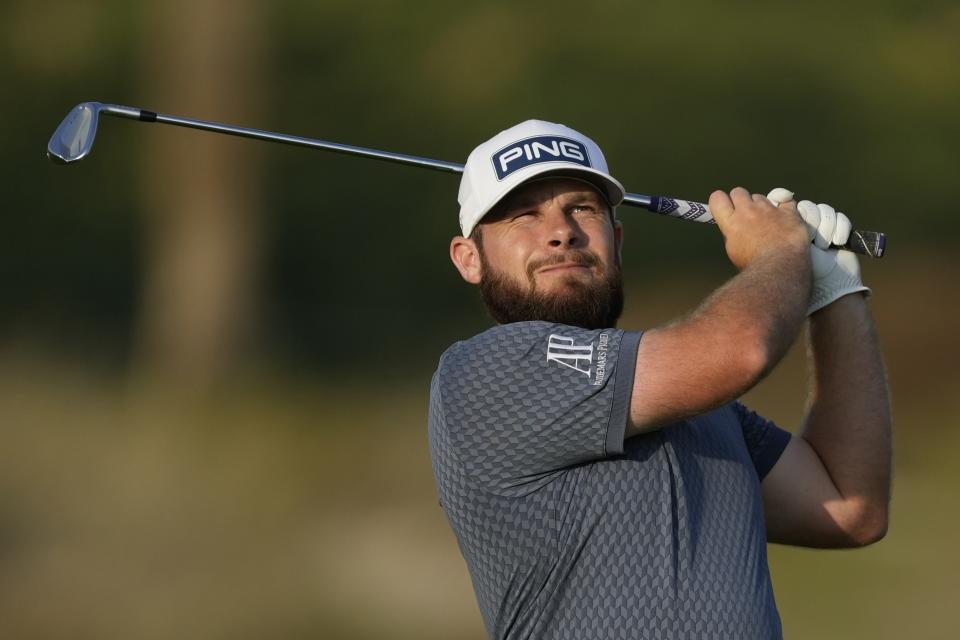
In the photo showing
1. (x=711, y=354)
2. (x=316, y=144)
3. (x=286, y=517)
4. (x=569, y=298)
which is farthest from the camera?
(x=286, y=517)

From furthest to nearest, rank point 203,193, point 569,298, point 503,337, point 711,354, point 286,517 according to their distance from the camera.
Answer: point 203,193
point 286,517
point 569,298
point 503,337
point 711,354

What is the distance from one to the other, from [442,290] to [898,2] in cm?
397

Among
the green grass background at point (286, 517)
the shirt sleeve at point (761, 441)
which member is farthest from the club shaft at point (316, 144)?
the green grass background at point (286, 517)

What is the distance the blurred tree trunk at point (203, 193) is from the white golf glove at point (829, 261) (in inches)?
226

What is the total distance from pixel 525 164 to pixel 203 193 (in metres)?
5.89

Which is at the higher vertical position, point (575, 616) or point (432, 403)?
point (432, 403)

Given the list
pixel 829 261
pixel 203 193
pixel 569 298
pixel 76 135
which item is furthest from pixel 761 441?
pixel 203 193

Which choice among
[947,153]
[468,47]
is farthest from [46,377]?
[947,153]

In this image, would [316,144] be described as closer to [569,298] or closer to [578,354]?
[569,298]

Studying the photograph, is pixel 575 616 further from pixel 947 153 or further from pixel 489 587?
pixel 947 153

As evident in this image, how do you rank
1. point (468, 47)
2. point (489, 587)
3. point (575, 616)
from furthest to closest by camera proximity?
point (468, 47), point (489, 587), point (575, 616)

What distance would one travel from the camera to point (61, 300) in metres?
10.3

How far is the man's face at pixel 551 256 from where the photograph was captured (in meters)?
1.98

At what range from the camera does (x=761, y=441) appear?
2.19m
